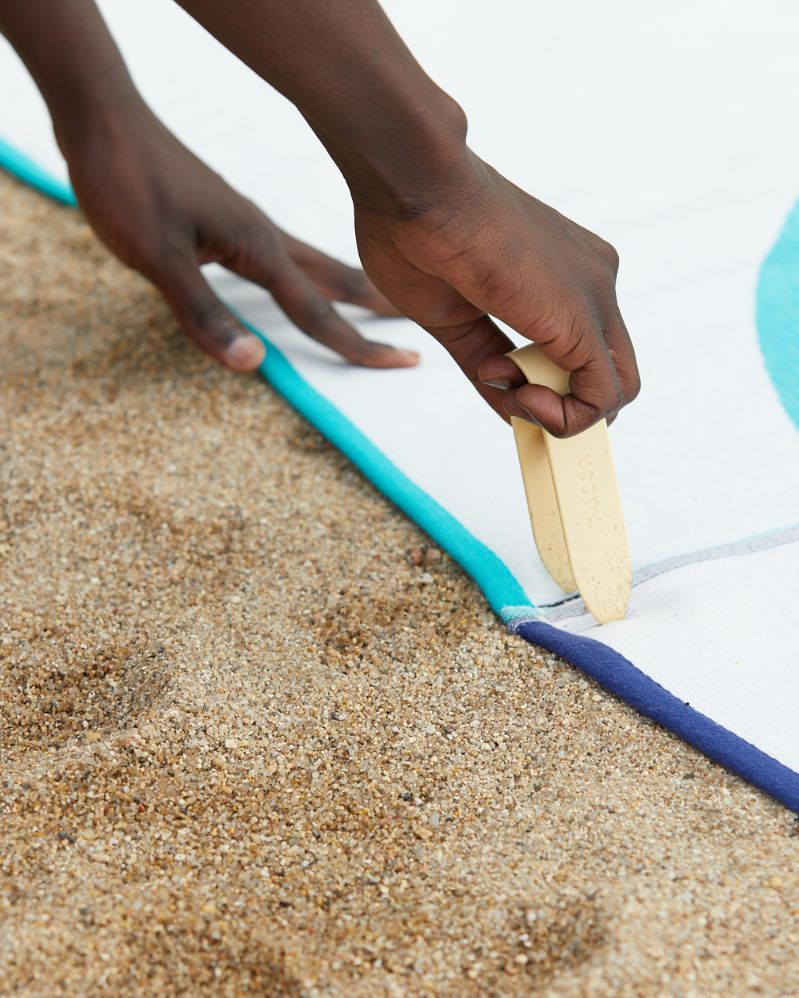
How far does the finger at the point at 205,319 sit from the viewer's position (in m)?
1.44

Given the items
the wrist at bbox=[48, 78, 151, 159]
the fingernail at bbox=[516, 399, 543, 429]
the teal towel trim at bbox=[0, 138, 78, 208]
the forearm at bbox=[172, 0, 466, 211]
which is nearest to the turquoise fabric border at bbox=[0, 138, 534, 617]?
the fingernail at bbox=[516, 399, 543, 429]

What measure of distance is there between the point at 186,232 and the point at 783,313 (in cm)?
81

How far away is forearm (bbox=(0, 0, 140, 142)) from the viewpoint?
53.5 inches

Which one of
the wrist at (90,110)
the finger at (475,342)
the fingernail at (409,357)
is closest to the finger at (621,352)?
the finger at (475,342)

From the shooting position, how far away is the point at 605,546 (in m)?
1.05

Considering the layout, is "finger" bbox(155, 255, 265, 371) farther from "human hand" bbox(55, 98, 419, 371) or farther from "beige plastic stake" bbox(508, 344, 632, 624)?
"beige plastic stake" bbox(508, 344, 632, 624)

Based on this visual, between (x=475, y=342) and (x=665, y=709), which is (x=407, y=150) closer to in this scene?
(x=475, y=342)

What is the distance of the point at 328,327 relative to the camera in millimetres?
1492

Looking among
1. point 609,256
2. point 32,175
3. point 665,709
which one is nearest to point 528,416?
point 609,256

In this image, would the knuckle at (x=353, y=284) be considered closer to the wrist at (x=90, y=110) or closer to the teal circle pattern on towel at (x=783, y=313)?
the wrist at (x=90, y=110)

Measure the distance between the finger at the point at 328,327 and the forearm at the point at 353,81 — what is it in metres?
0.63

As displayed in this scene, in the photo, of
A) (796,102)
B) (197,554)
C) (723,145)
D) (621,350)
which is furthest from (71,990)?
(796,102)

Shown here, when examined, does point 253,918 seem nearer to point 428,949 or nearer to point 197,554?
point 428,949

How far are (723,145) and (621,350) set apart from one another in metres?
1.03
